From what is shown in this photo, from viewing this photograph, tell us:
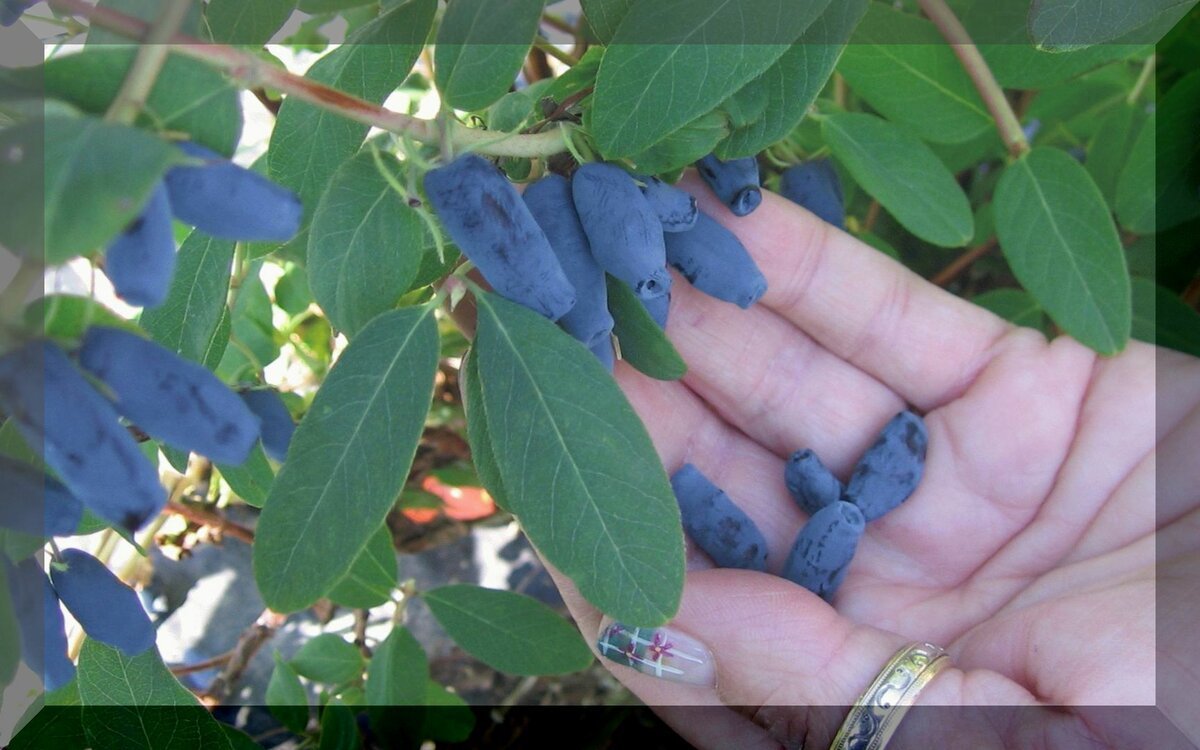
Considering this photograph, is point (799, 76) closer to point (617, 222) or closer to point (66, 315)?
point (617, 222)

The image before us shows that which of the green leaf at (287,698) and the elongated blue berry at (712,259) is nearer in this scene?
the elongated blue berry at (712,259)

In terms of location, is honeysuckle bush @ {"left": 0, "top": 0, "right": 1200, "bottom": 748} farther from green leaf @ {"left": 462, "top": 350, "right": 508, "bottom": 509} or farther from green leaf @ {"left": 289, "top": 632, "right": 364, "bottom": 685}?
green leaf @ {"left": 289, "top": 632, "right": 364, "bottom": 685}

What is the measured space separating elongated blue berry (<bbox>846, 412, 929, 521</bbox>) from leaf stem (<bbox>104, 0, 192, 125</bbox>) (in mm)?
1136

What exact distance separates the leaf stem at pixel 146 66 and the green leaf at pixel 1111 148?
1533mm

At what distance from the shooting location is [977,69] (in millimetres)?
1447

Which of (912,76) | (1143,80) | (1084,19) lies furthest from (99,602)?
(1143,80)

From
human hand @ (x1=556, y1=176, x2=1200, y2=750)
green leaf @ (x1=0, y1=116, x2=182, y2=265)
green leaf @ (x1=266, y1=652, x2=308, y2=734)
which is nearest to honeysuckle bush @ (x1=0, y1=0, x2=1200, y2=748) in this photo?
green leaf @ (x1=0, y1=116, x2=182, y2=265)

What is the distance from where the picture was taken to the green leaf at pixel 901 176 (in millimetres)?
1452

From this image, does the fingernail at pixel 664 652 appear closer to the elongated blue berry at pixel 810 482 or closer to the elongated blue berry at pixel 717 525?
the elongated blue berry at pixel 717 525

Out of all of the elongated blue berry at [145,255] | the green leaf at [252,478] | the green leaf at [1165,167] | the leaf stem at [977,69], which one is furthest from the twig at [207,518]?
the green leaf at [1165,167]

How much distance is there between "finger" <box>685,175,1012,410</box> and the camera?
5.29 ft

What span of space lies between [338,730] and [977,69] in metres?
1.36

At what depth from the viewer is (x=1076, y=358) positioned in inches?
65.7

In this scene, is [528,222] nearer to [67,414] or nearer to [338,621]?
[67,414]
